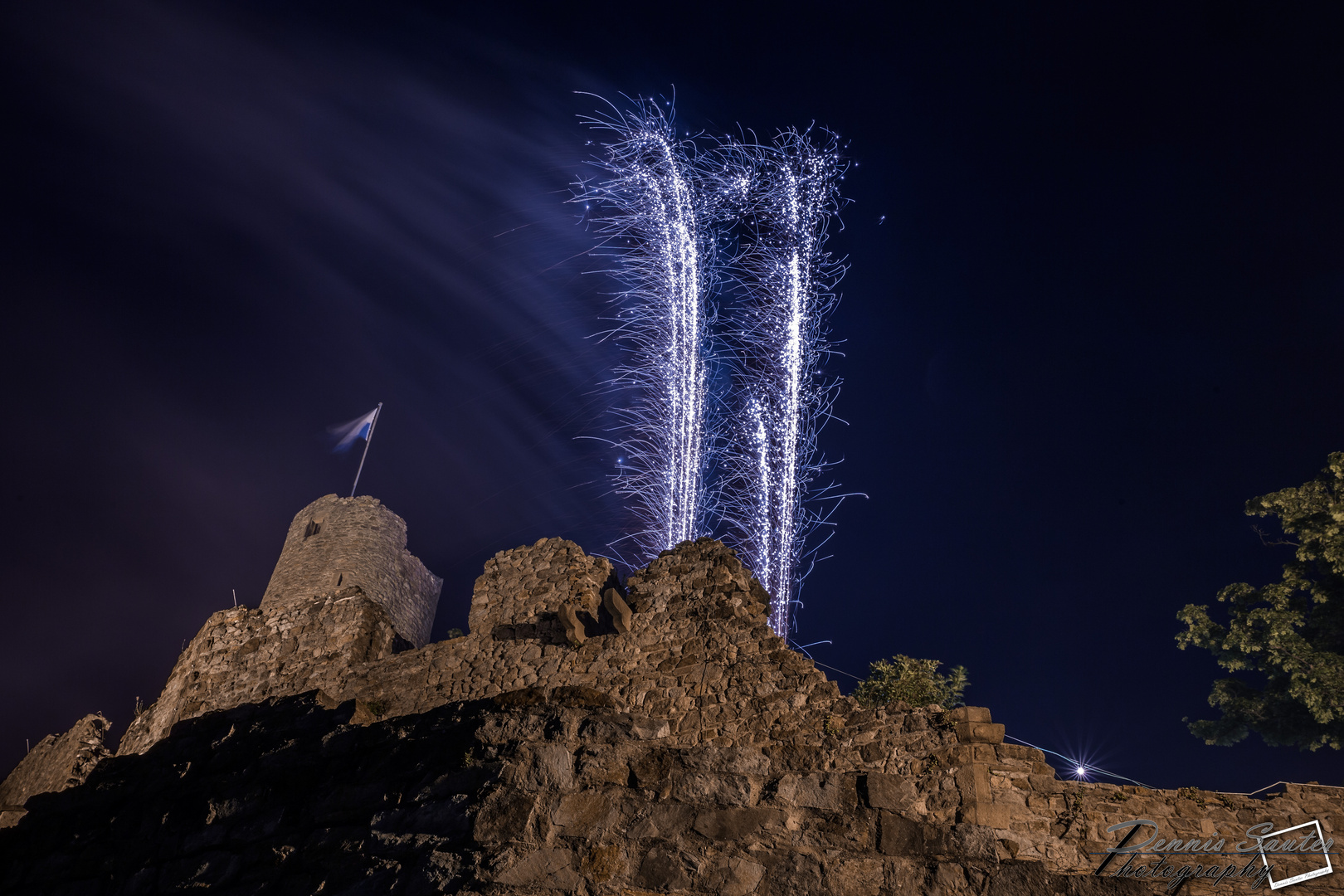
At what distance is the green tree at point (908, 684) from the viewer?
1256 cm

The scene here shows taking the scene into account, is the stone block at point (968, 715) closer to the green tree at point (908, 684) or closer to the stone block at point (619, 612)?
the stone block at point (619, 612)

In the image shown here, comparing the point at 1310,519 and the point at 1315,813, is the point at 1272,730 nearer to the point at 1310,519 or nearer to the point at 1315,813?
the point at 1310,519

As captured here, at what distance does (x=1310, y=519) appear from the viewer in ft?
42.4

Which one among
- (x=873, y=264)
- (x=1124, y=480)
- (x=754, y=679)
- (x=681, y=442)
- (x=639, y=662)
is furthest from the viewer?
(x=873, y=264)

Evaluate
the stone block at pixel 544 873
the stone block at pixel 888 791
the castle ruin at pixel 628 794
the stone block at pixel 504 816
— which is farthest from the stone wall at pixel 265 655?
the stone block at pixel 888 791

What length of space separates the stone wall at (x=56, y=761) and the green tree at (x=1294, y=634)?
764 inches

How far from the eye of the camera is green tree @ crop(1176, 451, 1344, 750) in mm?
12531

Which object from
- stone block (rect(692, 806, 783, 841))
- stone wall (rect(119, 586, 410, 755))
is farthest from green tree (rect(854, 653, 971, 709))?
stone block (rect(692, 806, 783, 841))

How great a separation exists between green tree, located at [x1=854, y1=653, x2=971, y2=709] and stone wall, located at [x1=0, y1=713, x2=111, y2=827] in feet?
40.1

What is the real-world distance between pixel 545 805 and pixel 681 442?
14.2m

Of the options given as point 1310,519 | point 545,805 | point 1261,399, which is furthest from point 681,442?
point 1261,399

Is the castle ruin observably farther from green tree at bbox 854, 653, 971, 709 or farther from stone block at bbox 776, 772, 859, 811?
green tree at bbox 854, 653, 971, 709
